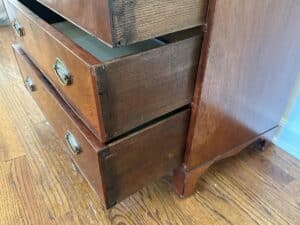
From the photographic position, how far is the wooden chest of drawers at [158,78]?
1.26 feet

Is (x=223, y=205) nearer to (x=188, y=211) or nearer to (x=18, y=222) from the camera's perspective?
(x=188, y=211)

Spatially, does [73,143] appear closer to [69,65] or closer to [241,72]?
[69,65]

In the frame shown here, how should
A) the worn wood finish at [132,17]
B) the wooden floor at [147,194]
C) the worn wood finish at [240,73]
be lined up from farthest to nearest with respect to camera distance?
the wooden floor at [147,194]
the worn wood finish at [240,73]
the worn wood finish at [132,17]

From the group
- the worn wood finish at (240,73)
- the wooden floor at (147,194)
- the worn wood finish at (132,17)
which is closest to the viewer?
the worn wood finish at (132,17)

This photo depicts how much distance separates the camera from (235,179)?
2.51ft

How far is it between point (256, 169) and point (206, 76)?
1.46 feet

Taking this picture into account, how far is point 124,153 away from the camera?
1.60 feet

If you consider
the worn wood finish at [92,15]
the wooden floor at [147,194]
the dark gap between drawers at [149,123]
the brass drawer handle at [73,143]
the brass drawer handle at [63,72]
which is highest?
the worn wood finish at [92,15]

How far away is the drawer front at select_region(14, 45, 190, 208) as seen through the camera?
480 mm

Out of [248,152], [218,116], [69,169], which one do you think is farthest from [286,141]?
[69,169]

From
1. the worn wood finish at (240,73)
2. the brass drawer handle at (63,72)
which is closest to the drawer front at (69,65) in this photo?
the brass drawer handle at (63,72)

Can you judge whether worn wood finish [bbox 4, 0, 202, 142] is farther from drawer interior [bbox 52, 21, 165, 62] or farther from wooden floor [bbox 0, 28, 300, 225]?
wooden floor [bbox 0, 28, 300, 225]

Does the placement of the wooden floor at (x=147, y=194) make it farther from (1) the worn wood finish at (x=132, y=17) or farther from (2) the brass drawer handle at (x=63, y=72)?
(1) the worn wood finish at (x=132, y=17)

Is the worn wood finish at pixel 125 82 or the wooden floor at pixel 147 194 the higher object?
the worn wood finish at pixel 125 82
